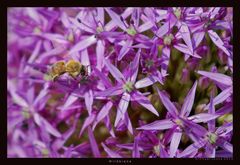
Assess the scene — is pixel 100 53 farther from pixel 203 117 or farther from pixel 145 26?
pixel 203 117

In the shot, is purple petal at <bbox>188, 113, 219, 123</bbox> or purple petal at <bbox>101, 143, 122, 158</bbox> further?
purple petal at <bbox>101, 143, 122, 158</bbox>

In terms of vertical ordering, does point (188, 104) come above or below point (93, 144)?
above

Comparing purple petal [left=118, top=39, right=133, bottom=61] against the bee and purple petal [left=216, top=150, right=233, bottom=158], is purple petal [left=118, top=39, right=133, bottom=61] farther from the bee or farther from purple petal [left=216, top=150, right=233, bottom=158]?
purple petal [left=216, top=150, right=233, bottom=158]

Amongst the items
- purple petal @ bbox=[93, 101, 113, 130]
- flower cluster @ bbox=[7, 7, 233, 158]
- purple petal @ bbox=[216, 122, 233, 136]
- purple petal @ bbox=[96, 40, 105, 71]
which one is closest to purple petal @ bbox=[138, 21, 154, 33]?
flower cluster @ bbox=[7, 7, 233, 158]

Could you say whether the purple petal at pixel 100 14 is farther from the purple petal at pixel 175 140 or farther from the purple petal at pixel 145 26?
the purple petal at pixel 175 140

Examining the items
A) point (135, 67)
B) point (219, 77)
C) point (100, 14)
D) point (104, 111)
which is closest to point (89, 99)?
point (104, 111)
